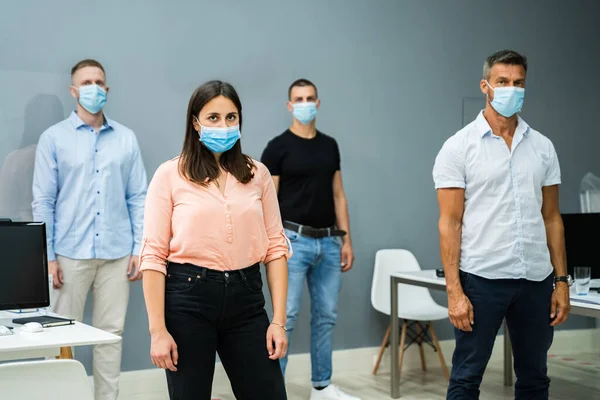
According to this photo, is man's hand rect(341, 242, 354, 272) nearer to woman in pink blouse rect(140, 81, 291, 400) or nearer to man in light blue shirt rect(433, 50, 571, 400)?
man in light blue shirt rect(433, 50, 571, 400)

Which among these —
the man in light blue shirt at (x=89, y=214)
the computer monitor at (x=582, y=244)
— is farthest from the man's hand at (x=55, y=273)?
the computer monitor at (x=582, y=244)

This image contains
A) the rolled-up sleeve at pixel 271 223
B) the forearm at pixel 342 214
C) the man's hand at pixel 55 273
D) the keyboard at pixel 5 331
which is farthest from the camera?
the forearm at pixel 342 214

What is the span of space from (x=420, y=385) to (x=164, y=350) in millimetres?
3233

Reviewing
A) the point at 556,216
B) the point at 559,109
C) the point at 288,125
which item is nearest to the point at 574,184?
the point at 559,109

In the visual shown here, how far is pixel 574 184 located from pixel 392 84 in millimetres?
1825

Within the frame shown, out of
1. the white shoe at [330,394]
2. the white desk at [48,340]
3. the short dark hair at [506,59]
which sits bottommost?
the white shoe at [330,394]

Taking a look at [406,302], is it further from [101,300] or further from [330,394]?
[101,300]

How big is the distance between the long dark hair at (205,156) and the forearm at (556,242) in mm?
1322

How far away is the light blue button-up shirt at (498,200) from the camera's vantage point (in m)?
2.91

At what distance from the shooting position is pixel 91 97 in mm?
4047

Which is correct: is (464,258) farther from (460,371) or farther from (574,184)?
(574,184)

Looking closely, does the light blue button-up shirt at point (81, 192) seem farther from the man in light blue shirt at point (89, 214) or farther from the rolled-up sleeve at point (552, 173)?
the rolled-up sleeve at point (552, 173)

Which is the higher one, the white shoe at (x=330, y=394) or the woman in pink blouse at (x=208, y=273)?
the woman in pink blouse at (x=208, y=273)

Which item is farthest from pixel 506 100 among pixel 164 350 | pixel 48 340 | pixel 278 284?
pixel 48 340
